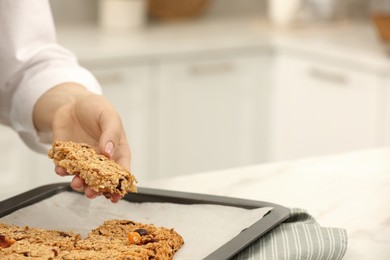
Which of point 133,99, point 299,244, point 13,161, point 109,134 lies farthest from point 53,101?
point 133,99

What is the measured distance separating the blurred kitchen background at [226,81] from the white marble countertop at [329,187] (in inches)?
51.6

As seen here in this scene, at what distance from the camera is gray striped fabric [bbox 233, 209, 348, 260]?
1076 mm

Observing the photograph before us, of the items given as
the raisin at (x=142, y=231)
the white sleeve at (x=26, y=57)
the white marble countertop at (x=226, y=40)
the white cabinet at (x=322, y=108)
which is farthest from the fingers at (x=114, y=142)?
the white cabinet at (x=322, y=108)

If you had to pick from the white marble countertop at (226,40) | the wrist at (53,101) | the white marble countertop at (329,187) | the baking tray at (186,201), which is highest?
the wrist at (53,101)

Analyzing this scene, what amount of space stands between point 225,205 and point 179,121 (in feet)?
6.23

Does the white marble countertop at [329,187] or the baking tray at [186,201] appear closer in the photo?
the baking tray at [186,201]

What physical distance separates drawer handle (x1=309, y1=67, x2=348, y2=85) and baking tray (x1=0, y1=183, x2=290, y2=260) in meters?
1.80

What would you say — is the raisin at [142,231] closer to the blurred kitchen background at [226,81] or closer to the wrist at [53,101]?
the wrist at [53,101]

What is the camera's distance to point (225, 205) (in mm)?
1225

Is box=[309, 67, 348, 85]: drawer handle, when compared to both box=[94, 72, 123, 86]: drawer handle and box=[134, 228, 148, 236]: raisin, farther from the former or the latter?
box=[134, 228, 148, 236]: raisin

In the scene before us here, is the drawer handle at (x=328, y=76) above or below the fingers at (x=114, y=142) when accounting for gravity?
below

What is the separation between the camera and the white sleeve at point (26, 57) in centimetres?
164

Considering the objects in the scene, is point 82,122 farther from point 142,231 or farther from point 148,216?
point 142,231

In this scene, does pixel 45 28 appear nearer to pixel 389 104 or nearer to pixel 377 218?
pixel 377 218
